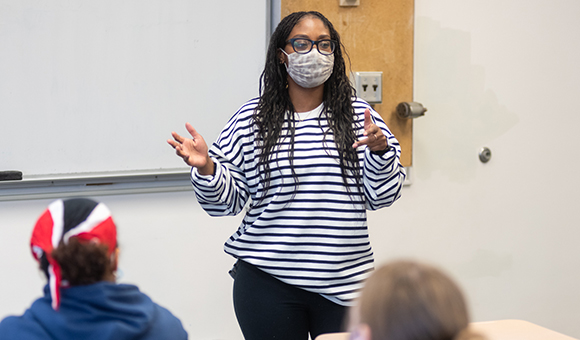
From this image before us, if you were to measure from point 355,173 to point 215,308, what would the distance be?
120cm

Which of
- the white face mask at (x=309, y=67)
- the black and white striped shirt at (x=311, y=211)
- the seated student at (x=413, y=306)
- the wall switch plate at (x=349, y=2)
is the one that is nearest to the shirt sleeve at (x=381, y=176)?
the black and white striped shirt at (x=311, y=211)

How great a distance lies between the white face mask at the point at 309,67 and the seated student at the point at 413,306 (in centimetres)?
82

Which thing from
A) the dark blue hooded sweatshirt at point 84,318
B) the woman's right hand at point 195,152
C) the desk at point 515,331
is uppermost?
the woman's right hand at point 195,152

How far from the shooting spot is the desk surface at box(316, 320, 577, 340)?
4.31 feet

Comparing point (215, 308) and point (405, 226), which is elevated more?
point (405, 226)

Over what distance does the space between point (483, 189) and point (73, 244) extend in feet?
7.42

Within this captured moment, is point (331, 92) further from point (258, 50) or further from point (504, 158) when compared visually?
point (504, 158)

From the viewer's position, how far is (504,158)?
2.74m

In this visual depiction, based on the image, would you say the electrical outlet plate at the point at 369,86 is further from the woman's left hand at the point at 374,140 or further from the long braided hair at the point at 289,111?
the woman's left hand at the point at 374,140

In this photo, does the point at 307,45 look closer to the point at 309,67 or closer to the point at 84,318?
the point at 309,67

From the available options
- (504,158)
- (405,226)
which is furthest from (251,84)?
(504,158)

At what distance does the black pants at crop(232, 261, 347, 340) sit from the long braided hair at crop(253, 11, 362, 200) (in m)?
0.24

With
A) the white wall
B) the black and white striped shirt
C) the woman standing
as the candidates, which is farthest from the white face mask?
the white wall

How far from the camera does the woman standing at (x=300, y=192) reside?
143 centimetres
